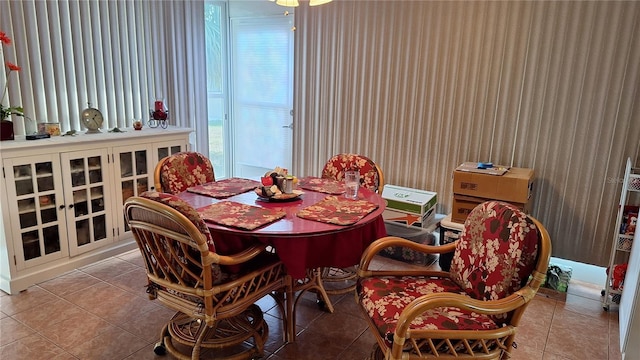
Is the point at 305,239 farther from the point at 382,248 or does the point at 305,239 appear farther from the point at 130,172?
the point at 130,172

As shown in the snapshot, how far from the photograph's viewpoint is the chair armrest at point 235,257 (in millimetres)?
1829

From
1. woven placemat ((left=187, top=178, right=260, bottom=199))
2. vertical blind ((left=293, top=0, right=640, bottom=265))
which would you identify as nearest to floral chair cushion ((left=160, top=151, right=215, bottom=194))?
woven placemat ((left=187, top=178, right=260, bottom=199))

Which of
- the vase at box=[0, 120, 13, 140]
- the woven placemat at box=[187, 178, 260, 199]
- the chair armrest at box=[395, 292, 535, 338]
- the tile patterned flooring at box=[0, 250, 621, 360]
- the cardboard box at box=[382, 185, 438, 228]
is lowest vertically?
the tile patterned flooring at box=[0, 250, 621, 360]

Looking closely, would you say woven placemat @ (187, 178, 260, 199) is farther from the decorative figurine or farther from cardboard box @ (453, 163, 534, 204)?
cardboard box @ (453, 163, 534, 204)

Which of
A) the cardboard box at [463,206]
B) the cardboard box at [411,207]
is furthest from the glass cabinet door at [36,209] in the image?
the cardboard box at [463,206]

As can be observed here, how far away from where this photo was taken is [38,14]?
318 centimetres

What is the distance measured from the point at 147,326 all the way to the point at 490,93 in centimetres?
293

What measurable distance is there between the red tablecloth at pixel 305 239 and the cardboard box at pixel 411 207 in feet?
3.97

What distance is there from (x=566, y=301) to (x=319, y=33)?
119 inches

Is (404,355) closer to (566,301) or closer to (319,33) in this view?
(566,301)

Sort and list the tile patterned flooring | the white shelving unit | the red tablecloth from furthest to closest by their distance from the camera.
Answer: the white shelving unit
the tile patterned flooring
the red tablecloth

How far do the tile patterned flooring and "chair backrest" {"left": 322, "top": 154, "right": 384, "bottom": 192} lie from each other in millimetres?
778

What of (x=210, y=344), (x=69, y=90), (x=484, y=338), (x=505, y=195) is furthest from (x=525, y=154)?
(x=69, y=90)

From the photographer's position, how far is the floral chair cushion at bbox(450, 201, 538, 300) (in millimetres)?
1717
